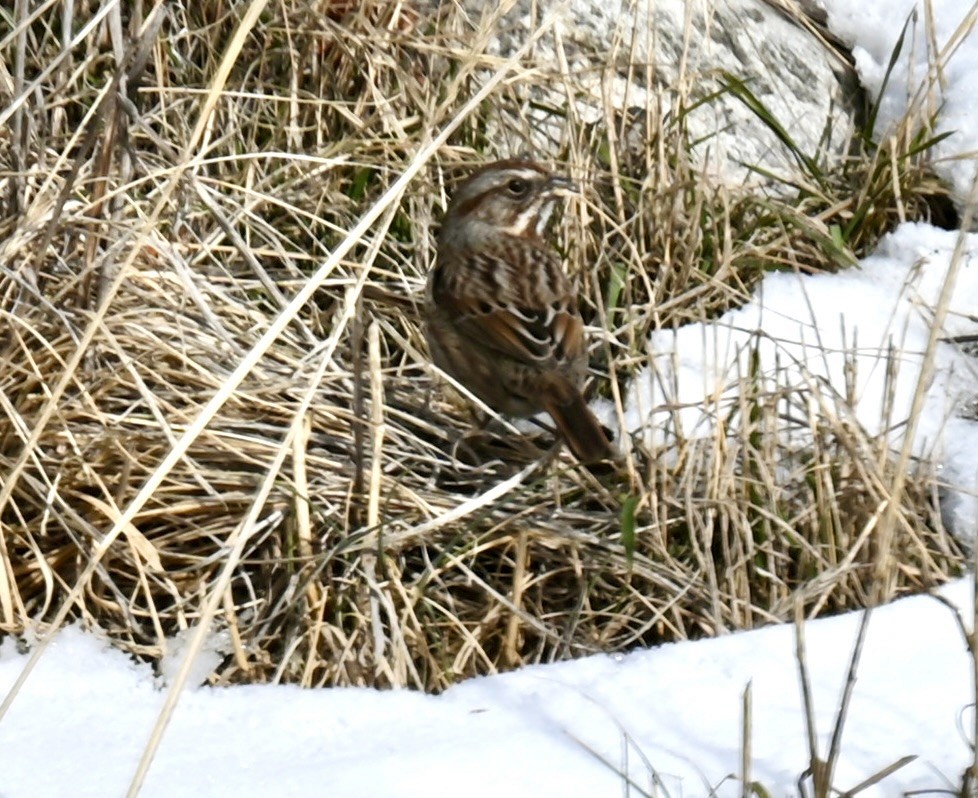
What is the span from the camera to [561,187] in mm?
4230

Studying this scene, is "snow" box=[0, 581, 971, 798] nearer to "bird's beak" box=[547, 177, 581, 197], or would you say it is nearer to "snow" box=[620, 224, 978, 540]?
"snow" box=[620, 224, 978, 540]

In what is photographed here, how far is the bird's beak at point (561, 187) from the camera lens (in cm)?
421

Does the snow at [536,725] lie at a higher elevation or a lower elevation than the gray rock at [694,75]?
lower

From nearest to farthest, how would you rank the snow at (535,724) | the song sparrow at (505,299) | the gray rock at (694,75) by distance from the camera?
the snow at (535,724) < the song sparrow at (505,299) < the gray rock at (694,75)

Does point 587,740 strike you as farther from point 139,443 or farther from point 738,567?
point 139,443

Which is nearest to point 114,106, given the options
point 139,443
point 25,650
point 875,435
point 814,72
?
point 139,443

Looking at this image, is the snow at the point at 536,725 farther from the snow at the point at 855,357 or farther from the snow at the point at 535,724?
the snow at the point at 855,357

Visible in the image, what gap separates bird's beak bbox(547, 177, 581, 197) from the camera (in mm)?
4207

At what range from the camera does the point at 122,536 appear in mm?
3398

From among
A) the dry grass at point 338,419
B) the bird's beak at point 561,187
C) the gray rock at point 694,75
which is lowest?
the dry grass at point 338,419

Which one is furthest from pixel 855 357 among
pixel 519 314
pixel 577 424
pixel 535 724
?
pixel 535 724

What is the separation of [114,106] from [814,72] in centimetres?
247

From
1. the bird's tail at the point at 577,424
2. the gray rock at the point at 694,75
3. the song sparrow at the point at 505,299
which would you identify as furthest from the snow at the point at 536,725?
the gray rock at the point at 694,75

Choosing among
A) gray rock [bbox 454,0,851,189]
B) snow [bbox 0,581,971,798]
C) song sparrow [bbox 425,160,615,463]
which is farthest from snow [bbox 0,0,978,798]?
gray rock [bbox 454,0,851,189]
